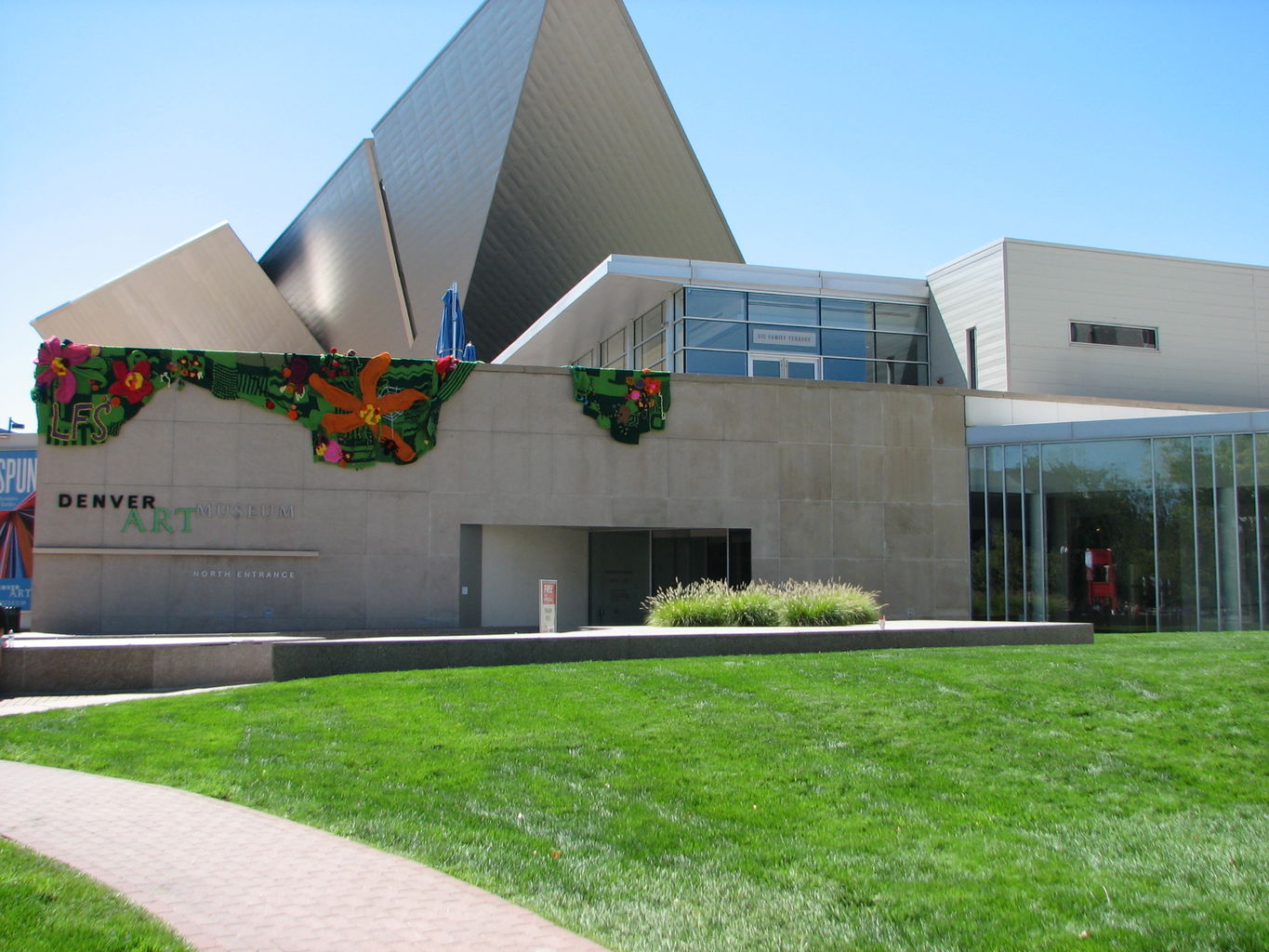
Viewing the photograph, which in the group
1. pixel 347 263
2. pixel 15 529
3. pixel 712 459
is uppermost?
pixel 347 263

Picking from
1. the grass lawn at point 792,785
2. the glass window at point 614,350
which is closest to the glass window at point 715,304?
the glass window at point 614,350

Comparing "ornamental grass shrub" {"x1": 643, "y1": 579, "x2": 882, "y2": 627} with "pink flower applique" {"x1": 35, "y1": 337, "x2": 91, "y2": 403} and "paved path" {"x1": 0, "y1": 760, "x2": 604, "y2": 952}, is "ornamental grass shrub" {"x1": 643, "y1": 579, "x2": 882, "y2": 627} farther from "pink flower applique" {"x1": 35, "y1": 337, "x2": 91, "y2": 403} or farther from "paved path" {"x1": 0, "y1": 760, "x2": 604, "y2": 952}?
"pink flower applique" {"x1": 35, "y1": 337, "x2": 91, "y2": 403}

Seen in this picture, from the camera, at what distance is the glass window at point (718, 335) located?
29.5 metres

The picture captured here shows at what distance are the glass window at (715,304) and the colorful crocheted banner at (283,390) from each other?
7368 mm

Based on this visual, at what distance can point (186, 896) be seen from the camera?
19.1 feet

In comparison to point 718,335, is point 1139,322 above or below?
above

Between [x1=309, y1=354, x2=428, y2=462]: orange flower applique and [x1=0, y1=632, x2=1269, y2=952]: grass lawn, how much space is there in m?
10.8

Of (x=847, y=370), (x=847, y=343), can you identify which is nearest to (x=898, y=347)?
(x=847, y=343)

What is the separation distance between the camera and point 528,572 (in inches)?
1007

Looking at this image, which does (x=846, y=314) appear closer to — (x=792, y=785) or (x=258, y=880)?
(x=792, y=785)

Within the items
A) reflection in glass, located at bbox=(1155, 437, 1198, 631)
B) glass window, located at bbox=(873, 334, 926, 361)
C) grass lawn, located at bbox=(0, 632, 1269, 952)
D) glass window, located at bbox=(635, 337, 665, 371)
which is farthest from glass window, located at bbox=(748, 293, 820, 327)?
grass lawn, located at bbox=(0, 632, 1269, 952)

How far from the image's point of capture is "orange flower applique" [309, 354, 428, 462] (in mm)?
23891

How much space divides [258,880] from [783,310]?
2536cm

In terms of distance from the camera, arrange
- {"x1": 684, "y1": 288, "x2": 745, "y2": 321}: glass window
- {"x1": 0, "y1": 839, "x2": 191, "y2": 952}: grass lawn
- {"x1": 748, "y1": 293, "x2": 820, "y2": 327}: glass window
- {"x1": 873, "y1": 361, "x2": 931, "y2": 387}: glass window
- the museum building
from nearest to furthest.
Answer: {"x1": 0, "y1": 839, "x2": 191, "y2": 952}: grass lawn, the museum building, {"x1": 684, "y1": 288, "x2": 745, "y2": 321}: glass window, {"x1": 748, "y1": 293, "x2": 820, "y2": 327}: glass window, {"x1": 873, "y1": 361, "x2": 931, "y2": 387}: glass window
